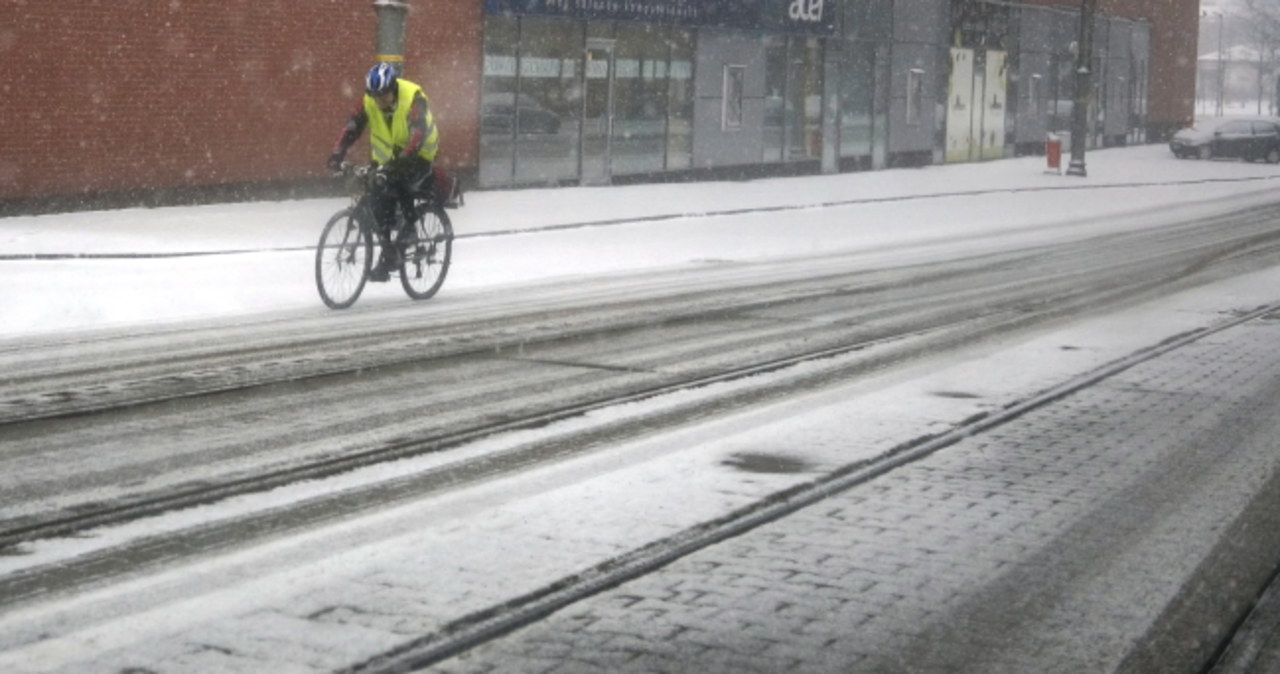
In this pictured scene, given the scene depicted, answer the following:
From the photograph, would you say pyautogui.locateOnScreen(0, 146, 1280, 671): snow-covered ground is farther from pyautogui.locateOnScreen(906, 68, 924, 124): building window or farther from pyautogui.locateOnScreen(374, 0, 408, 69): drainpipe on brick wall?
pyautogui.locateOnScreen(906, 68, 924, 124): building window

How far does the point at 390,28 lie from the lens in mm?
20172

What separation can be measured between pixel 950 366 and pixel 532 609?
6.29 m

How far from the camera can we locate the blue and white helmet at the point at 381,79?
1364cm

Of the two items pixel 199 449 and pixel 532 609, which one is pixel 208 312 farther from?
pixel 532 609

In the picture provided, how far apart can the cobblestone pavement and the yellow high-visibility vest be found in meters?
6.44

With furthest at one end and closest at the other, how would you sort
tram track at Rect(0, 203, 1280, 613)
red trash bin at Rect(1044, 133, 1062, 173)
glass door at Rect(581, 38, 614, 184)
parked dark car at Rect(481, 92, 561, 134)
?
red trash bin at Rect(1044, 133, 1062, 173) < glass door at Rect(581, 38, 614, 184) < parked dark car at Rect(481, 92, 561, 134) < tram track at Rect(0, 203, 1280, 613)

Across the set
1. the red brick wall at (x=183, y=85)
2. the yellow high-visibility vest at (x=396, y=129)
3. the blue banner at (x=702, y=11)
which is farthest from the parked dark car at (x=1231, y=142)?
the yellow high-visibility vest at (x=396, y=129)

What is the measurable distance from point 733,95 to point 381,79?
22725 mm

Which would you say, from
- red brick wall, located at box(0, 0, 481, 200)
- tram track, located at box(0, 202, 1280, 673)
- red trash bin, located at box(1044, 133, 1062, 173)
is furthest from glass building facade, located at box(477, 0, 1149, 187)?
tram track, located at box(0, 202, 1280, 673)

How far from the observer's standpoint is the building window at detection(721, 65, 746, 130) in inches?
1401

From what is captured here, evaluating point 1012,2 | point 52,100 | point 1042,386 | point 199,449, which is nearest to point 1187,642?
point 199,449

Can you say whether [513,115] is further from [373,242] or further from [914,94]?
[914,94]

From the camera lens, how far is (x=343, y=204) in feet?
82.4

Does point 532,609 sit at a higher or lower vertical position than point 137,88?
lower
